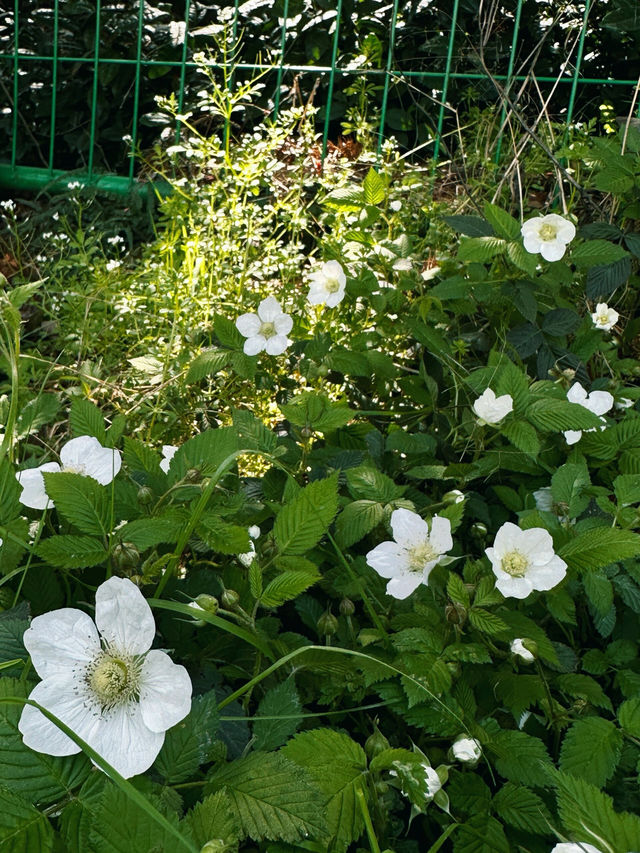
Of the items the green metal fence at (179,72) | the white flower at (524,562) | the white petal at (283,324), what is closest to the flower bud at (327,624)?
the white flower at (524,562)

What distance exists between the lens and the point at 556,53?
366 cm

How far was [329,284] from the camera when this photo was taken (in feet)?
6.09

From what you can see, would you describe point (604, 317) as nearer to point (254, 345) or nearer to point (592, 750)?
point (254, 345)

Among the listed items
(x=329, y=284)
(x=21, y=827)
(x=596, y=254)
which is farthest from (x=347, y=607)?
(x=596, y=254)

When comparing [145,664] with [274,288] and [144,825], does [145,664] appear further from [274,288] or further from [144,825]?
[274,288]

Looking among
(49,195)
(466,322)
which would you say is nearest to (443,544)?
(466,322)

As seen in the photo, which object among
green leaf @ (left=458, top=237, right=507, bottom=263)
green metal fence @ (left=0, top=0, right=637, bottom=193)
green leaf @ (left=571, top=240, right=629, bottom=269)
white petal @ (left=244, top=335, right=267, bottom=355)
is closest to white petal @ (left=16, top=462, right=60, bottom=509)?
white petal @ (left=244, top=335, right=267, bottom=355)

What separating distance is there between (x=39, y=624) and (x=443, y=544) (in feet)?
1.67

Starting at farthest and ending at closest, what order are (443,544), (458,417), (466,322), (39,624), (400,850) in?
(466,322) → (458,417) → (443,544) → (400,850) → (39,624)

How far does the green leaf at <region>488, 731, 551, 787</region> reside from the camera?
1012mm

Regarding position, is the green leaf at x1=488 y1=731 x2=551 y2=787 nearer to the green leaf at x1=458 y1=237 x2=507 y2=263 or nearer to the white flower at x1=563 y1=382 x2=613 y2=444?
the white flower at x1=563 y1=382 x2=613 y2=444

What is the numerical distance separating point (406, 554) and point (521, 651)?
0.64 ft

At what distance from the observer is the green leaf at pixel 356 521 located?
1252 mm

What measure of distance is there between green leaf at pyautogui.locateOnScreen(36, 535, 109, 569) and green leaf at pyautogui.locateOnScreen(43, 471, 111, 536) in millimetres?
16
